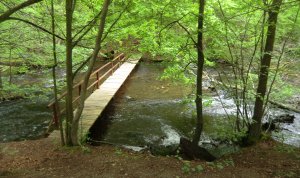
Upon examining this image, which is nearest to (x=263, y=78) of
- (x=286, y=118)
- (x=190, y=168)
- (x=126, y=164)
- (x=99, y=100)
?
(x=190, y=168)

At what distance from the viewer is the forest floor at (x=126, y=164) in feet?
17.5

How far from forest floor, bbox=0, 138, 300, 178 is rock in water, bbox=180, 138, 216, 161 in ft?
1.72

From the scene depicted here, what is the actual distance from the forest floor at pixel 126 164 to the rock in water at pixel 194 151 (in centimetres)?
53

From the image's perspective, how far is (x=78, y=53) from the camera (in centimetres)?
982

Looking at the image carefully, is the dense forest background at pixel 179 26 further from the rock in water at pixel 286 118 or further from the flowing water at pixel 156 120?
the rock in water at pixel 286 118

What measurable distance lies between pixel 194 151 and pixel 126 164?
7.47ft

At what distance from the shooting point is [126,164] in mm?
5801

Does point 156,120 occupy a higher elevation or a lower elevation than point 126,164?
lower

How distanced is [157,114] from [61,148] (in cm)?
531

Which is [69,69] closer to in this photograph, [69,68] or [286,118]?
[69,68]

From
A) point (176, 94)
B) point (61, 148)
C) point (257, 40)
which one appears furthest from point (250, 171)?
point (176, 94)

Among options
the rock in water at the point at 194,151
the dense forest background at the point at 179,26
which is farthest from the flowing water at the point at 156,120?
the dense forest background at the point at 179,26

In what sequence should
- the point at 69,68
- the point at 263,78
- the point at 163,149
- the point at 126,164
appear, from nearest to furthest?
1. the point at 126,164
2. the point at 69,68
3. the point at 263,78
4. the point at 163,149

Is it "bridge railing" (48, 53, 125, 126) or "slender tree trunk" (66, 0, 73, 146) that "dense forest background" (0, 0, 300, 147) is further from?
"bridge railing" (48, 53, 125, 126)
